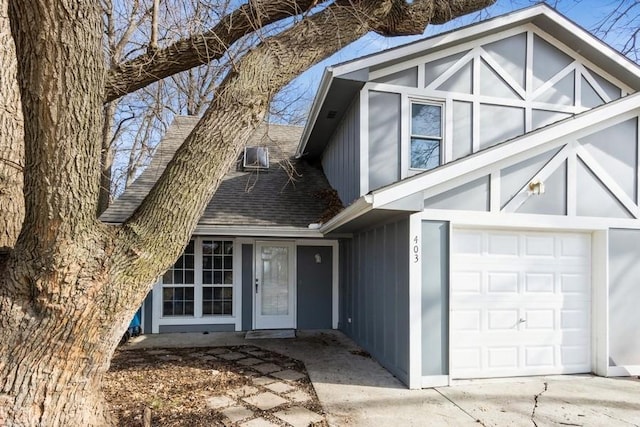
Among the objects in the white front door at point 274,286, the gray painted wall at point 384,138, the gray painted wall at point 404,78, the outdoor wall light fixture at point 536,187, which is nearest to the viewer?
the outdoor wall light fixture at point 536,187

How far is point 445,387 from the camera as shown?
16.0ft

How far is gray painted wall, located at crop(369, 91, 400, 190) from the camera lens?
6555 millimetres

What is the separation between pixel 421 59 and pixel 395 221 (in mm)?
3220

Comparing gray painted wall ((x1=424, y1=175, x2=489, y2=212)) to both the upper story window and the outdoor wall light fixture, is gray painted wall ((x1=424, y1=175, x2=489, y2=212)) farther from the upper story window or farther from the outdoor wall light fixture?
the upper story window

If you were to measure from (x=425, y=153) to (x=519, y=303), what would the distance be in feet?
9.51

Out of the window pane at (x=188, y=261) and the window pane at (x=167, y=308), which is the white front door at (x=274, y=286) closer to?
the window pane at (x=188, y=261)

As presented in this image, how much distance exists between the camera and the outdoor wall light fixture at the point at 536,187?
17.0 feet

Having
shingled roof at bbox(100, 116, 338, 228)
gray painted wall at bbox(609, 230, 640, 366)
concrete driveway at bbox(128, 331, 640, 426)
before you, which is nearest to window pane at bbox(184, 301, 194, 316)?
shingled roof at bbox(100, 116, 338, 228)

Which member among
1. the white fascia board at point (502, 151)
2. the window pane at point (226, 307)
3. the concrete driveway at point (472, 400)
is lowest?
the concrete driveway at point (472, 400)

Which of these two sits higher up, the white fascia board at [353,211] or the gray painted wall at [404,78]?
the gray painted wall at [404,78]

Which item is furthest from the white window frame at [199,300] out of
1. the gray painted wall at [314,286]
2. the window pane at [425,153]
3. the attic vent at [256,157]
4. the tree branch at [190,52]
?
the window pane at [425,153]

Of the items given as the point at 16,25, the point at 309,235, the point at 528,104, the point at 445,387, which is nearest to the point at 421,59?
the point at 528,104

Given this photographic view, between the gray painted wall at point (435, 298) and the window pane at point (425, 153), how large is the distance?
6.73 feet

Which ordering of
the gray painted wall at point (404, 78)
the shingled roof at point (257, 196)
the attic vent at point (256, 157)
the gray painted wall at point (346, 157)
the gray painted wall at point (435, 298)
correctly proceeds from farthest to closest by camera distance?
the attic vent at point (256, 157) → the shingled roof at point (257, 196) → the gray painted wall at point (346, 157) → the gray painted wall at point (404, 78) → the gray painted wall at point (435, 298)
